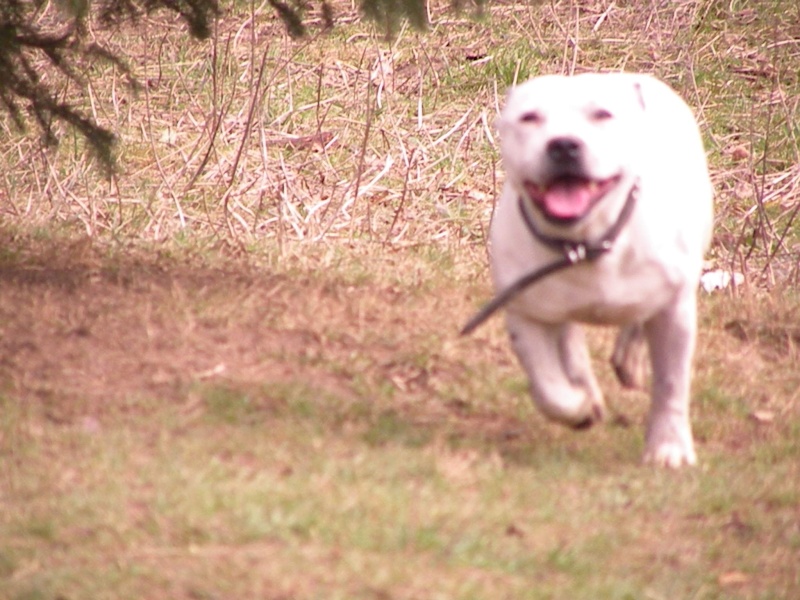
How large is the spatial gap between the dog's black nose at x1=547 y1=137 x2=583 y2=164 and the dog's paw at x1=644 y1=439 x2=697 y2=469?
1.04 m

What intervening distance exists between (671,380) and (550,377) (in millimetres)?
414

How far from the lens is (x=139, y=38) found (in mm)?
10859

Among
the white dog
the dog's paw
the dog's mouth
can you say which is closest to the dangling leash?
the white dog

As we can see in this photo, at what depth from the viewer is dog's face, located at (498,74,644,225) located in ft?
A: 12.9

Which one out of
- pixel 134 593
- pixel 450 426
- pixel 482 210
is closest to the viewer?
pixel 134 593

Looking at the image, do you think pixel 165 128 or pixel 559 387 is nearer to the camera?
pixel 559 387

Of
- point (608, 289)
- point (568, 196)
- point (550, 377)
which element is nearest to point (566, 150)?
point (568, 196)

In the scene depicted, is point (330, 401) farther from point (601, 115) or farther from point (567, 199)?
point (601, 115)

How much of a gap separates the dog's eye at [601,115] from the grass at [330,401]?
1.06 metres

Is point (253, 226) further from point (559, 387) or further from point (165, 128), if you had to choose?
point (559, 387)

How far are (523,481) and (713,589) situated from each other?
68 cm

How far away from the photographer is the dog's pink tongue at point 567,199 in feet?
13.1

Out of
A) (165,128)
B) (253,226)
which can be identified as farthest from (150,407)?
(165,128)

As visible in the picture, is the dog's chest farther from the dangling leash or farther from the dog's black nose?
the dog's black nose
